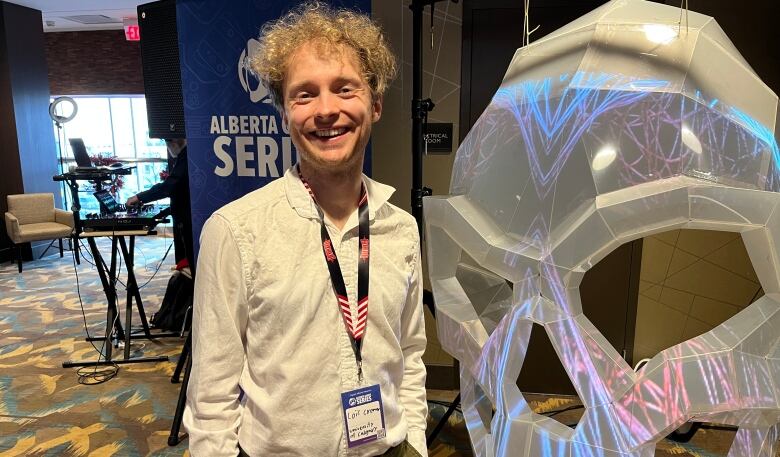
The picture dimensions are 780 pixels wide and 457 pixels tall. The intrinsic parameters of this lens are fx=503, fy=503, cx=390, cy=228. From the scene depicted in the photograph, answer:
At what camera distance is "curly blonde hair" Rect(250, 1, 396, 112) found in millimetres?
936

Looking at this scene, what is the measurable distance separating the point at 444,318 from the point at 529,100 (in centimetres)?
54

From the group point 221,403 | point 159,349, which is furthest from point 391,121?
point 159,349

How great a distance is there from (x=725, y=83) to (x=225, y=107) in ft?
6.93

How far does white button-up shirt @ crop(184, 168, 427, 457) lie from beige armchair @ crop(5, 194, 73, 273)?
5899 mm

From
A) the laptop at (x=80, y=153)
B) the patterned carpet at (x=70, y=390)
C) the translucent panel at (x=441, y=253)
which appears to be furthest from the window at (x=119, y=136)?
the translucent panel at (x=441, y=253)

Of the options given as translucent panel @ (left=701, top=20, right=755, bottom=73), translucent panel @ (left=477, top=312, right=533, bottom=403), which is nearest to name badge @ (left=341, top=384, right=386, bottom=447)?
translucent panel @ (left=477, top=312, right=533, bottom=403)

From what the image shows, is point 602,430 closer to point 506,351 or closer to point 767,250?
point 506,351

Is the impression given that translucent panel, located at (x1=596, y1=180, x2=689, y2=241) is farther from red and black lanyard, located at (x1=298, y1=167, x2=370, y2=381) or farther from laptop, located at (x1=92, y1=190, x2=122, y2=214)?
laptop, located at (x1=92, y1=190, x2=122, y2=214)

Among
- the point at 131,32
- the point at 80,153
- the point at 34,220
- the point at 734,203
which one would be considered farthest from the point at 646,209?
the point at 131,32

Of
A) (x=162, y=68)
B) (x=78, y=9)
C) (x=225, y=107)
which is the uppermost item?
(x=78, y=9)

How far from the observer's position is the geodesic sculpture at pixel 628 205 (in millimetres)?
825

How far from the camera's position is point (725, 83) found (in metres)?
0.89

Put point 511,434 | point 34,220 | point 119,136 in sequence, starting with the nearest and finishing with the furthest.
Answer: point 511,434 → point 34,220 → point 119,136

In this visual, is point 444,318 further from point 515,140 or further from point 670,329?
point 670,329
